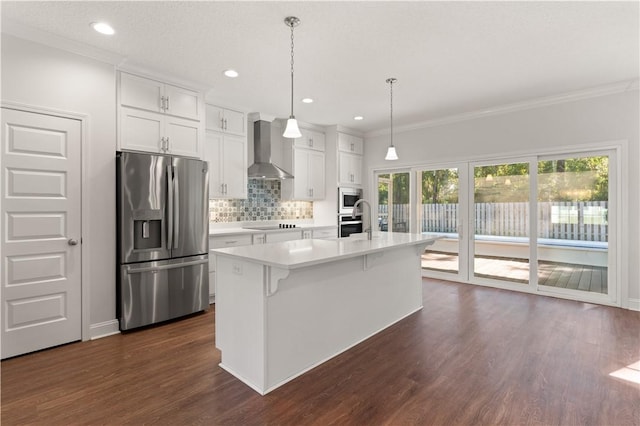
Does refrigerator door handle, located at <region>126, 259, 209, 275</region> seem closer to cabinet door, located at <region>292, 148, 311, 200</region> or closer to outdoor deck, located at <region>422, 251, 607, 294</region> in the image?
cabinet door, located at <region>292, 148, 311, 200</region>

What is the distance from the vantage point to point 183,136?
12.6 ft

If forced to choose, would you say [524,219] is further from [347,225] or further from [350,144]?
[350,144]

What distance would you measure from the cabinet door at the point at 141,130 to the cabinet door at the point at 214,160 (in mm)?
873

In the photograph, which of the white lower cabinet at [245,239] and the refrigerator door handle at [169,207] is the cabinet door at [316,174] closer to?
the white lower cabinet at [245,239]

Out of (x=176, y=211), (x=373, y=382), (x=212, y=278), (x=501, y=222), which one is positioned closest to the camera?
(x=373, y=382)

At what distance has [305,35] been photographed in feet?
9.23

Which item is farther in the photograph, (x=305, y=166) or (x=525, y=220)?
(x=305, y=166)

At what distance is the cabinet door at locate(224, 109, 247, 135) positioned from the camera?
4719mm

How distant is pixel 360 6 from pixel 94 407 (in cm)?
326

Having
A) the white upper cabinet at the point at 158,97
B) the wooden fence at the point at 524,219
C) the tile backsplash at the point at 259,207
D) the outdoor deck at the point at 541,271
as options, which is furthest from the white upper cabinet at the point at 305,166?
the outdoor deck at the point at 541,271

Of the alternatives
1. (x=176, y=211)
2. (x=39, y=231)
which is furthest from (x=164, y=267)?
(x=39, y=231)

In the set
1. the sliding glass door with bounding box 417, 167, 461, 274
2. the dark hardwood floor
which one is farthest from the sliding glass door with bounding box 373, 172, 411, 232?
the dark hardwood floor

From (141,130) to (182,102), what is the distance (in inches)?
23.8

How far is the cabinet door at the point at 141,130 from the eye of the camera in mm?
3373
